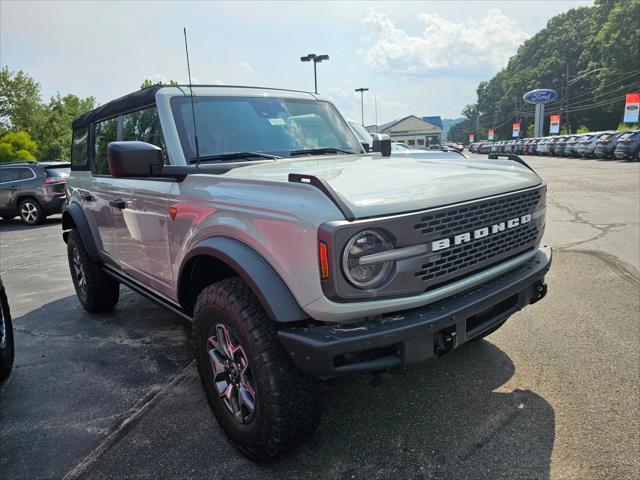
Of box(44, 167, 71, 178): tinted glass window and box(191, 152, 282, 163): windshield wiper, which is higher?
box(191, 152, 282, 163): windshield wiper

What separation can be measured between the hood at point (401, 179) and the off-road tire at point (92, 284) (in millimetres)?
2549

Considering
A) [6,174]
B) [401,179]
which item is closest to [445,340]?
[401,179]

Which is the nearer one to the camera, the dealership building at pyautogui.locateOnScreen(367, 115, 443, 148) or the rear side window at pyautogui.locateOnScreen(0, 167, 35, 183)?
the rear side window at pyautogui.locateOnScreen(0, 167, 35, 183)

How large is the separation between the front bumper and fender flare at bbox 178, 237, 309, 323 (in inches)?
3.1

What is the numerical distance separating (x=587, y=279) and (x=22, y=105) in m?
56.0

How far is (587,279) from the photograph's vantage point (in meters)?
5.15

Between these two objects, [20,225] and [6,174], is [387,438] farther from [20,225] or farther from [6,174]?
[6,174]

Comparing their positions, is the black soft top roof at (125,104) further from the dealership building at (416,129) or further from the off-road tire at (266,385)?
the dealership building at (416,129)

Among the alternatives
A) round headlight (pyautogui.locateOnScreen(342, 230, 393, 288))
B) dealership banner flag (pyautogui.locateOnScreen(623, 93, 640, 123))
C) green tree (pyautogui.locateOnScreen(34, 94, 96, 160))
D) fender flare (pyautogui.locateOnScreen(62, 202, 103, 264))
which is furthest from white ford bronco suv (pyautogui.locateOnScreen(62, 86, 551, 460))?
green tree (pyautogui.locateOnScreen(34, 94, 96, 160))

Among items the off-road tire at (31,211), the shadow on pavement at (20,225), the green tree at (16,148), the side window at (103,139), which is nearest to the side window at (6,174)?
the off-road tire at (31,211)

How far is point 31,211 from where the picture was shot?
43.2ft

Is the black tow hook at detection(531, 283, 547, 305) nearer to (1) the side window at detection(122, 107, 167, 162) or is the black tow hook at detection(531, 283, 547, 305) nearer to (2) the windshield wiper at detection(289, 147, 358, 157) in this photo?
(2) the windshield wiper at detection(289, 147, 358, 157)

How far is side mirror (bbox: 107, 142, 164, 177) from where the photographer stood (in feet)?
8.66

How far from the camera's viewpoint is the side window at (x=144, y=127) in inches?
129
